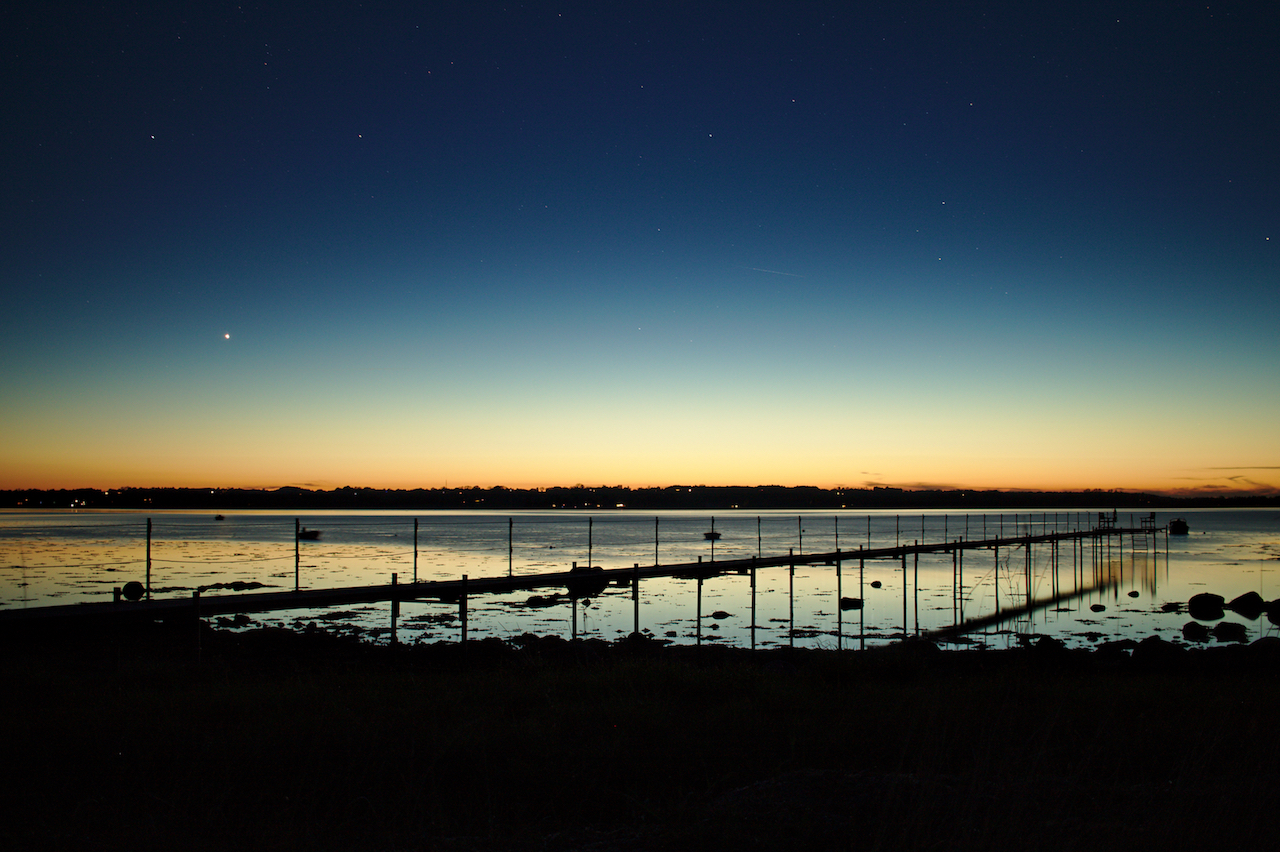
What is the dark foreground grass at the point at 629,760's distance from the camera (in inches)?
243

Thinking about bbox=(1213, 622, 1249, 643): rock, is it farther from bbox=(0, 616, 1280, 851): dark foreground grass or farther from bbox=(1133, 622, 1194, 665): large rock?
bbox=(0, 616, 1280, 851): dark foreground grass

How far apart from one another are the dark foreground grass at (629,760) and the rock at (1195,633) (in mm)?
18853

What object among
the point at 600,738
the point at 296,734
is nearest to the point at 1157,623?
the point at 600,738

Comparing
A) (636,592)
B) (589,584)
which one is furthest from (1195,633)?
(589,584)

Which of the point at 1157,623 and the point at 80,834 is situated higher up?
the point at 80,834

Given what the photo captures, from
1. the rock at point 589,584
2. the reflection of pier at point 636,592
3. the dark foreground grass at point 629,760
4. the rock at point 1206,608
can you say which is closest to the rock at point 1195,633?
the rock at point 1206,608

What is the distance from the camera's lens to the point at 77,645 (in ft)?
69.3

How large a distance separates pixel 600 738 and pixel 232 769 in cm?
393

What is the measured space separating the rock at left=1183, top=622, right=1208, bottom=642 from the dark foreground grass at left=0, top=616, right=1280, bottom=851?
742 inches

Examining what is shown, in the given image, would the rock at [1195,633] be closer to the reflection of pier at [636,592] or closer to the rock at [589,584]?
the reflection of pier at [636,592]

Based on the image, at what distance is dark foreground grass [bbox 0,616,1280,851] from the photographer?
6164 millimetres

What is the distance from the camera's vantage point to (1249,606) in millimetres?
39281

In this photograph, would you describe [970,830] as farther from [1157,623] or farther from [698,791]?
[1157,623]

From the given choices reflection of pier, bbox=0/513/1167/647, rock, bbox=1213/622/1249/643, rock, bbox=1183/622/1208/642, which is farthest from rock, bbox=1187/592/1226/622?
rock, bbox=1213/622/1249/643
